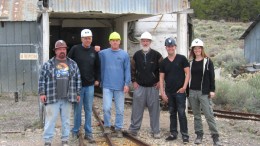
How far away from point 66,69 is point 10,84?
1201 cm

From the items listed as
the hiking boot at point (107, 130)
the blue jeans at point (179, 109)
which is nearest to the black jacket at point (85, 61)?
the hiking boot at point (107, 130)

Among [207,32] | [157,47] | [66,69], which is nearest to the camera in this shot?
[66,69]

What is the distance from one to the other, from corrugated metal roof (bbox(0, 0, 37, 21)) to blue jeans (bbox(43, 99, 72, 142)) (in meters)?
12.0

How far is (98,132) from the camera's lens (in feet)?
34.6

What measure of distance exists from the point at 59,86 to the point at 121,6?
5153 mm

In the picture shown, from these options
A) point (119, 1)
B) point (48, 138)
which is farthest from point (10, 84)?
point (48, 138)

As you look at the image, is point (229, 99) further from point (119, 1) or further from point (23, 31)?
point (23, 31)

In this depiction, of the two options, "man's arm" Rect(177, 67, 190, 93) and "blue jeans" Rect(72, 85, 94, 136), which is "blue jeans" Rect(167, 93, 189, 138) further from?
"blue jeans" Rect(72, 85, 94, 136)

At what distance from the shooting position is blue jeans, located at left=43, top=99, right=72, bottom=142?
8.56m

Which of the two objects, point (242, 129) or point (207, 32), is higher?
point (207, 32)

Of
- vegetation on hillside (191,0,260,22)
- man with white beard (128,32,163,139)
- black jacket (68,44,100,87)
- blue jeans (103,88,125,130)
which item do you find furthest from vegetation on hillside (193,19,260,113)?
black jacket (68,44,100,87)

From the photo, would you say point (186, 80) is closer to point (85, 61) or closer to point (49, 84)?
point (85, 61)

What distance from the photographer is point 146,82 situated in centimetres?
995

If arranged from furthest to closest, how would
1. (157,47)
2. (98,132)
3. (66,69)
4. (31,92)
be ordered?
(157,47) → (31,92) → (98,132) → (66,69)
